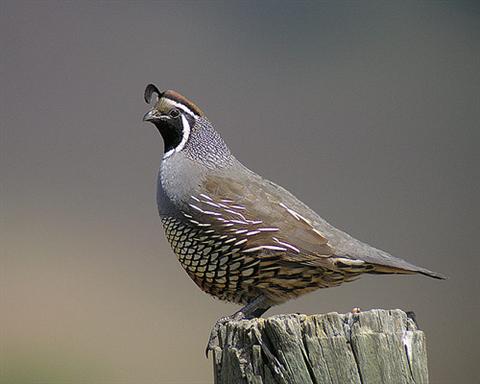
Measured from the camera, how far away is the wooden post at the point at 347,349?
1830 millimetres

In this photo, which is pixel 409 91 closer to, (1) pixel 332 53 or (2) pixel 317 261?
(1) pixel 332 53

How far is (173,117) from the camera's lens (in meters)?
3.21

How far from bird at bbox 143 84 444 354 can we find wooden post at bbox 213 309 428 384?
931 mm

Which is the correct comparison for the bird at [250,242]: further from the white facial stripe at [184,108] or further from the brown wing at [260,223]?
the white facial stripe at [184,108]

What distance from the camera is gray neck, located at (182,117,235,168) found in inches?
125

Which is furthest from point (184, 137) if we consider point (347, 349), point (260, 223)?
point (347, 349)

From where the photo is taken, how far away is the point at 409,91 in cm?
462

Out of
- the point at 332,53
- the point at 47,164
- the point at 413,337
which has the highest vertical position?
the point at 332,53

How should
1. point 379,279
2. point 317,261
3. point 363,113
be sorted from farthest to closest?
1. point 363,113
2. point 379,279
3. point 317,261

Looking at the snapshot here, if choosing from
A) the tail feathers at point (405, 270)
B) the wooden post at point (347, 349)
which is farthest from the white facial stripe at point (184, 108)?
the wooden post at point (347, 349)

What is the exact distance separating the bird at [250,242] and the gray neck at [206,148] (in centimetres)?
2

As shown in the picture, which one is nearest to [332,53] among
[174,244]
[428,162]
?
[428,162]

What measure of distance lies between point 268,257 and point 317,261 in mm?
146

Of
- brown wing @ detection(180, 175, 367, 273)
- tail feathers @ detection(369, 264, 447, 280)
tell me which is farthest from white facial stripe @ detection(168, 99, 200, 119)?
tail feathers @ detection(369, 264, 447, 280)
